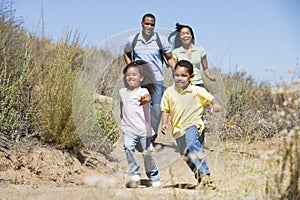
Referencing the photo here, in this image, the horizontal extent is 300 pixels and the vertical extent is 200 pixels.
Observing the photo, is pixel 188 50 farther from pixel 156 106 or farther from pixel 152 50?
pixel 156 106

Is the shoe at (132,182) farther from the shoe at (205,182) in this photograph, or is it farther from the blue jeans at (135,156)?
the shoe at (205,182)

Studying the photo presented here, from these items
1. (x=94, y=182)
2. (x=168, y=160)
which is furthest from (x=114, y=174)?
(x=94, y=182)

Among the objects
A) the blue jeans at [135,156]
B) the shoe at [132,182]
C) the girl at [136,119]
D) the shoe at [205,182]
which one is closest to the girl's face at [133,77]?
the girl at [136,119]

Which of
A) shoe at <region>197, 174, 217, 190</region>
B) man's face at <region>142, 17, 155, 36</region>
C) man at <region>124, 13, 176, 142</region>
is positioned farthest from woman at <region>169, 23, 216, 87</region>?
shoe at <region>197, 174, 217, 190</region>

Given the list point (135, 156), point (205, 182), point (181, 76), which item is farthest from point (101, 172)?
point (205, 182)

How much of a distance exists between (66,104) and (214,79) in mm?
1907

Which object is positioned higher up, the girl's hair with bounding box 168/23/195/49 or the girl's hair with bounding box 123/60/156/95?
the girl's hair with bounding box 168/23/195/49

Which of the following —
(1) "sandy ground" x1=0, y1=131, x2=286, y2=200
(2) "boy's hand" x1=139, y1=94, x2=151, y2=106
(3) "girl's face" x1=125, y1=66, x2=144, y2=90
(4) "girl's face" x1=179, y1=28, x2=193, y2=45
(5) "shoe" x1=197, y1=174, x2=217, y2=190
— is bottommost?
(1) "sandy ground" x1=0, y1=131, x2=286, y2=200

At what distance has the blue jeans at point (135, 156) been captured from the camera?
16.2 feet

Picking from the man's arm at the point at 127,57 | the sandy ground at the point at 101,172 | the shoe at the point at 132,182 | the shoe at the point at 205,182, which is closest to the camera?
the shoe at the point at 132,182

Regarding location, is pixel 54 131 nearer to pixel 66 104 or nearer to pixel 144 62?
pixel 66 104

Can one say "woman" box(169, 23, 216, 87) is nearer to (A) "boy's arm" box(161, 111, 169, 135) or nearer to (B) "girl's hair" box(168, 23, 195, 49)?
(B) "girl's hair" box(168, 23, 195, 49)

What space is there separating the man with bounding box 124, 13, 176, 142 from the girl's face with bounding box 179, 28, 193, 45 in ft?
0.82

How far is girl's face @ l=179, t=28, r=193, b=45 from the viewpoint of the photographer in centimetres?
571
